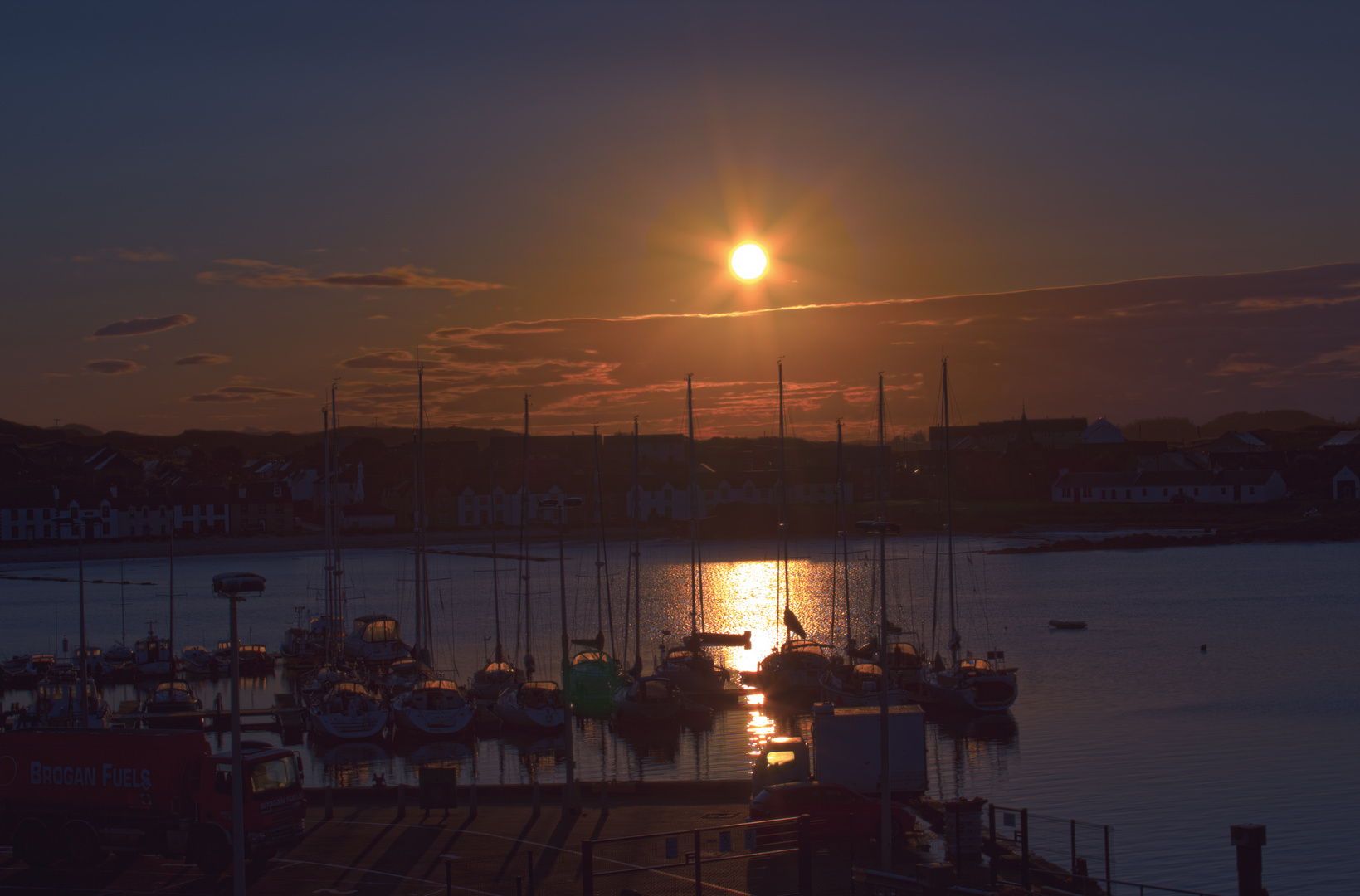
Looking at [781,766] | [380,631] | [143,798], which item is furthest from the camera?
[380,631]

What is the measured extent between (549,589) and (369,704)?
66.8m

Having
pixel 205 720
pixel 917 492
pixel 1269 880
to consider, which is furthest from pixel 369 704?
pixel 917 492

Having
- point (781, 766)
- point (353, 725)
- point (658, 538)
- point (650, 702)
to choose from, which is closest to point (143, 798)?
point (781, 766)

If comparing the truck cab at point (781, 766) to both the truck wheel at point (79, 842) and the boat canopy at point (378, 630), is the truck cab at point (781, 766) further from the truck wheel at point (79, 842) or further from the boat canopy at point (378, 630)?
the boat canopy at point (378, 630)

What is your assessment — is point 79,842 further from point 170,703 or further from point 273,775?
point 170,703

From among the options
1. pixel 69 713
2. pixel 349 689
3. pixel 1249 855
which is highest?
pixel 1249 855

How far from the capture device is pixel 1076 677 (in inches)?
1943

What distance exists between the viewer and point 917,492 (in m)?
175

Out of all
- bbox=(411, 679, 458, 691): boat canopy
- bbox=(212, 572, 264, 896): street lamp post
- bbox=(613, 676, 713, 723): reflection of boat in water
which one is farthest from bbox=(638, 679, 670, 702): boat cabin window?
bbox=(212, 572, 264, 896): street lamp post

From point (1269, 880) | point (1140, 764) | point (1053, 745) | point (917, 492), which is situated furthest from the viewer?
point (917, 492)

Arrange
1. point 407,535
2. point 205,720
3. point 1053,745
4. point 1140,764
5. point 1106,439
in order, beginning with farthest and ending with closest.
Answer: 1. point 1106,439
2. point 407,535
3. point 205,720
4. point 1053,745
5. point 1140,764

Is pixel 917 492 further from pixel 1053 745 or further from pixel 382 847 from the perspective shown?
pixel 382 847

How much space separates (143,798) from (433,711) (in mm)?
18967

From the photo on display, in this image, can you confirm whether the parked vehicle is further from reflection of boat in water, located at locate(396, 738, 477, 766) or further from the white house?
the white house
